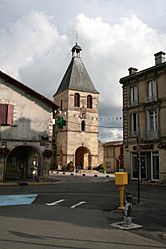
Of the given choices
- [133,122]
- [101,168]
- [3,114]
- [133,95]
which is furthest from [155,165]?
[101,168]

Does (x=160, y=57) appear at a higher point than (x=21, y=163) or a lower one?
higher

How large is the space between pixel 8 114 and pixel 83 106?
29.6 m

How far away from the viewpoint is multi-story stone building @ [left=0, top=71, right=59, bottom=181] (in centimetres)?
2203

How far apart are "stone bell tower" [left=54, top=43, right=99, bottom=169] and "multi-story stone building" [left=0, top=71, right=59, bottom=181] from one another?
2414 cm

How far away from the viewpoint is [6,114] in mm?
22078

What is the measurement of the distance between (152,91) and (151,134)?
3.50 meters

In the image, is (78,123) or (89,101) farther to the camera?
(89,101)

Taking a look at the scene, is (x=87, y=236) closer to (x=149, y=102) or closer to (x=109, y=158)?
(x=149, y=102)

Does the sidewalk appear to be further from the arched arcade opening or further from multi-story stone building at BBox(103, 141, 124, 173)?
multi-story stone building at BBox(103, 141, 124, 173)

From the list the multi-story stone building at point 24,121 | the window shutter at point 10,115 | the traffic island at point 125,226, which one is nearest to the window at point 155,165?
the multi-story stone building at point 24,121

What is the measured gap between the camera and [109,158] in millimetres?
50000

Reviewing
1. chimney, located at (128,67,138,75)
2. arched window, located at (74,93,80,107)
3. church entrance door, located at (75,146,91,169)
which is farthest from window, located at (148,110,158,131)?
arched window, located at (74,93,80,107)

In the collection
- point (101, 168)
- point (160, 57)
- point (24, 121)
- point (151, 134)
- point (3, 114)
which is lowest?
point (101, 168)

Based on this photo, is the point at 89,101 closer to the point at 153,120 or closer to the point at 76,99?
the point at 76,99
